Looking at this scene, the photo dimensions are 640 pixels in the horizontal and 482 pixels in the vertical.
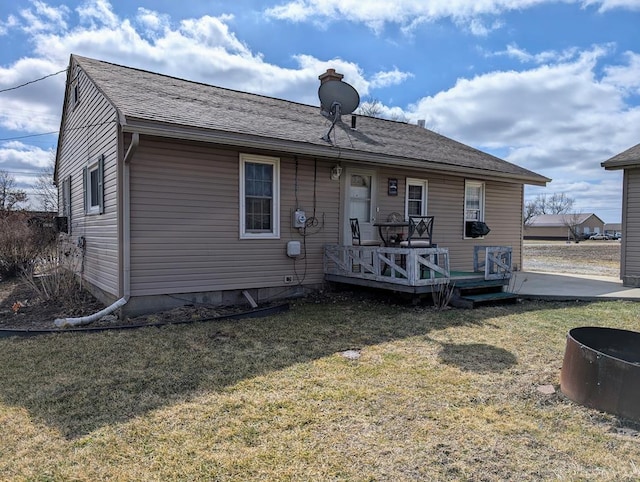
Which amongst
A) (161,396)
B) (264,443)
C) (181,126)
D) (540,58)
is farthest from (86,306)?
(540,58)

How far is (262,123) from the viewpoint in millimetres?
7270

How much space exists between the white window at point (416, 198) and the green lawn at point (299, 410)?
4.28m

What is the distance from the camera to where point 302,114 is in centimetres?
923

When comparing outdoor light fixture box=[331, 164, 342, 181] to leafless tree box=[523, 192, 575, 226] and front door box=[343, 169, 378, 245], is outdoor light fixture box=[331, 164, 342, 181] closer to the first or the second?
front door box=[343, 169, 378, 245]

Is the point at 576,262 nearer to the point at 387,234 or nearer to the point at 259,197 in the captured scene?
the point at 387,234

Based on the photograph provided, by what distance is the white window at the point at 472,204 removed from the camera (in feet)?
33.0

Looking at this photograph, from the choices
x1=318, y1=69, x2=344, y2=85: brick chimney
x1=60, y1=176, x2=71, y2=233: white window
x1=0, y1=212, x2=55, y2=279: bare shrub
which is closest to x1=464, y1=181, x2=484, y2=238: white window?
x1=318, y1=69, x2=344, y2=85: brick chimney

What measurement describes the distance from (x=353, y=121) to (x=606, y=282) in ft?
22.3

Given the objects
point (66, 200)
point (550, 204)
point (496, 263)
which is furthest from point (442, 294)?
point (550, 204)

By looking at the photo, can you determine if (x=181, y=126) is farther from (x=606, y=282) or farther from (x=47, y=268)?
(x=606, y=282)

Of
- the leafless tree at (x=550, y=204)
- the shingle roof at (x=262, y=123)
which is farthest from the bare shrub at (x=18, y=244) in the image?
the leafless tree at (x=550, y=204)

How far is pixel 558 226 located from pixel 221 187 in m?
72.5

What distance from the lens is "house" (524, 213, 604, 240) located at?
65750 mm

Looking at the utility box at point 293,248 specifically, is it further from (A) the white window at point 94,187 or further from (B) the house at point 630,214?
(B) the house at point 630,214
